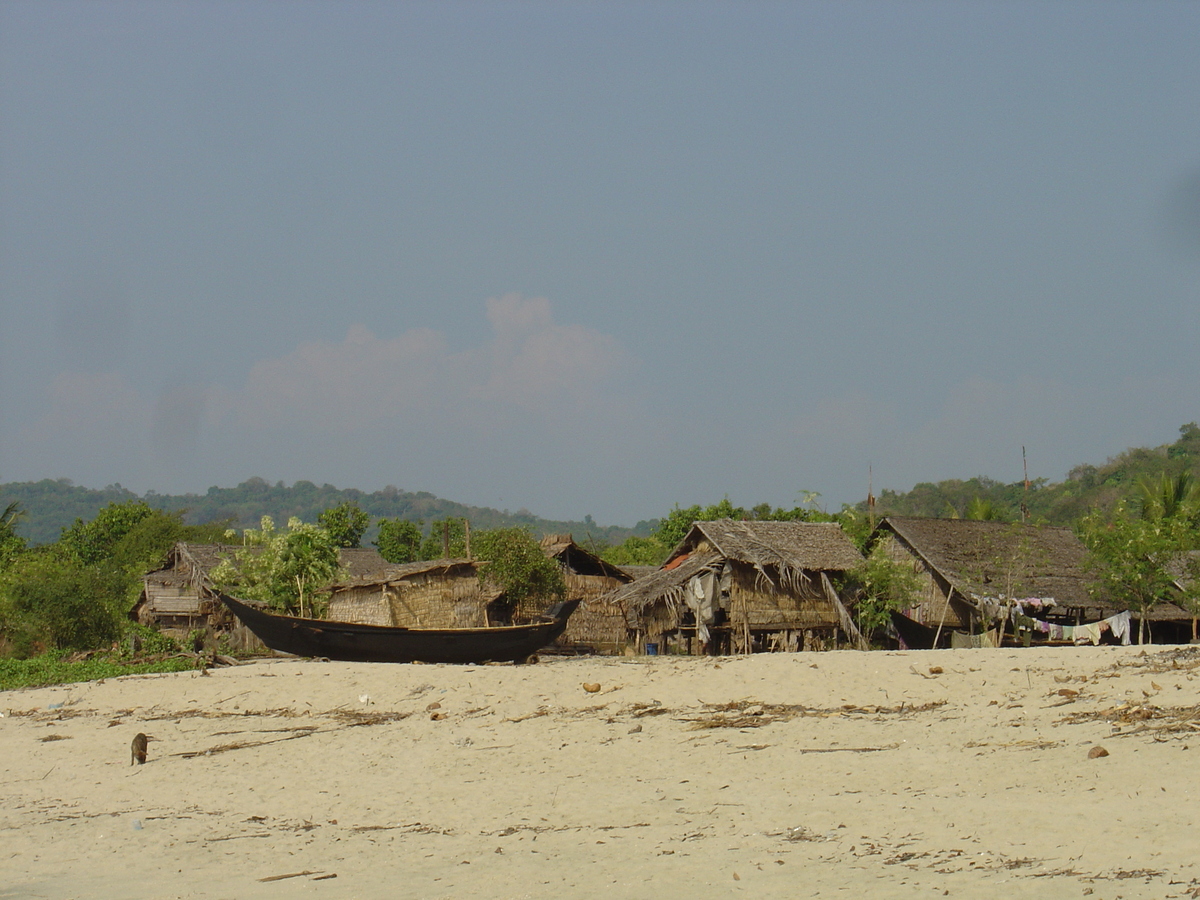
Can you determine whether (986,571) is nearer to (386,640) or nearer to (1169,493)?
(1169,493)

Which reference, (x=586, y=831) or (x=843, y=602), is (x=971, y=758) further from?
(x=843, y=602)

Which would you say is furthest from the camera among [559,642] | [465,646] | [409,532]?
[409,532]

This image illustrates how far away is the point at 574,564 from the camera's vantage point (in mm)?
33031

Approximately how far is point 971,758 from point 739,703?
A: 4111mm

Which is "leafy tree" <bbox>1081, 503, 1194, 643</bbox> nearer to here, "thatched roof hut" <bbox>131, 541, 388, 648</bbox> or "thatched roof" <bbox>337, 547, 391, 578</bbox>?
"thatched roof hut" <bbox>131, 541, 388, 648</bbox>

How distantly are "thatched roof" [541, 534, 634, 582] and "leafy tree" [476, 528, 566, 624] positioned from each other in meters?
0.69

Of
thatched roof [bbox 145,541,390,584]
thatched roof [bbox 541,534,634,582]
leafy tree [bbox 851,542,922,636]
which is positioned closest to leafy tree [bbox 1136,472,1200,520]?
leafy tree [bbox 851,542,922,636]

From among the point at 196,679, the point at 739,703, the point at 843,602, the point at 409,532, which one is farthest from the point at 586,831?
the point at 409,532

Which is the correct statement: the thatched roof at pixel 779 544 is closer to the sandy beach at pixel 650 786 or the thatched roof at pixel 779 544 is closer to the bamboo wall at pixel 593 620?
the bamboo wall at pixel 593 620

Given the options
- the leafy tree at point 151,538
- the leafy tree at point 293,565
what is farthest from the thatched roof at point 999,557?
the leafy tree at point 151,538

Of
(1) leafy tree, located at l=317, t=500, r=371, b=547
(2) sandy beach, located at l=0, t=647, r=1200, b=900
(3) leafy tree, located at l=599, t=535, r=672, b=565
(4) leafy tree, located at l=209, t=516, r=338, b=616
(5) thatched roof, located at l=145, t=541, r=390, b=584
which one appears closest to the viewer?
(2) sandy beach, located at l=0, t=647, r=1200, b=900

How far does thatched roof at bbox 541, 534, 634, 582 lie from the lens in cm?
3175

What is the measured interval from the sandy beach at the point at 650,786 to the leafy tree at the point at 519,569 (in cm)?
1331

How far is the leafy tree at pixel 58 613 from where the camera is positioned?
91.4 feet
